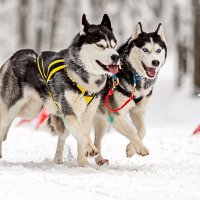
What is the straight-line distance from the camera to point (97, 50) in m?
5.07

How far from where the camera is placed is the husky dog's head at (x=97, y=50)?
16.5ft

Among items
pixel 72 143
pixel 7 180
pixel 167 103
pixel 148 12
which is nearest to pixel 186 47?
pixel 167 103

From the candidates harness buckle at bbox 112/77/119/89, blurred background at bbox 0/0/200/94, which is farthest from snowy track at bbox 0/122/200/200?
blurred background at bbox 0/0/200/94

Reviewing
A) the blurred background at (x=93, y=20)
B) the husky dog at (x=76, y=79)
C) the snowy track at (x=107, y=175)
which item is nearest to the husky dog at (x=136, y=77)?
the husky dog at (x=76, y=79)

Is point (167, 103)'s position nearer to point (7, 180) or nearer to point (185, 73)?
point (185, 73)

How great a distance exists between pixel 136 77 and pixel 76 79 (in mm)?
772

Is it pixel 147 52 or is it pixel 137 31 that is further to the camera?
pixel 137 31

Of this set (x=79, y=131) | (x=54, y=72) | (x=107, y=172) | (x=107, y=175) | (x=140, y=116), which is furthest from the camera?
(x=140, y=116)

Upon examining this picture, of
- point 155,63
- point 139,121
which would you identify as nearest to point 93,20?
point 139,121

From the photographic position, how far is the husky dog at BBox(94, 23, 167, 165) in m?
5.52

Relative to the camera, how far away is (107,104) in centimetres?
562

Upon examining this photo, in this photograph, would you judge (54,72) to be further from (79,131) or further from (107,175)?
(107,175)

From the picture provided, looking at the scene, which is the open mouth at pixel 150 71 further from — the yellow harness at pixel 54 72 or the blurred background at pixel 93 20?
the blurred background at pixel 93 20

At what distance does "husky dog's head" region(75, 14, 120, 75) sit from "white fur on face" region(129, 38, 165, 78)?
511mm
